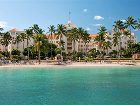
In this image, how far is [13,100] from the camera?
33125 millimetres

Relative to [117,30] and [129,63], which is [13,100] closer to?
[129,63]

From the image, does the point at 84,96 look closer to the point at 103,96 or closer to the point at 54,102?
the point at 103,96

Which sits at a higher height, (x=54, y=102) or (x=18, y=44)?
(x=18, y=44)

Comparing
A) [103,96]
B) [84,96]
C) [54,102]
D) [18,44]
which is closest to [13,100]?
[54,102]

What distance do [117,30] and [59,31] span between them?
98.6 ft

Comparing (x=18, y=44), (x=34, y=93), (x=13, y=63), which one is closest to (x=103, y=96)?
(x=34, y=93)

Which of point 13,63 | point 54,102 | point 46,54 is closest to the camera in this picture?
point 54,102

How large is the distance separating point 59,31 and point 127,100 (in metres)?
107

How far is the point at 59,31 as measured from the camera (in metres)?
138

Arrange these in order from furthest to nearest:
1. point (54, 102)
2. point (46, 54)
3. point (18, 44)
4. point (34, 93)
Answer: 1. point (18, 44)
2. point (46, 54)
3. point (34, 93)
4. point (54, 102)

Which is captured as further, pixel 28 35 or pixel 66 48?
pixel 66 48

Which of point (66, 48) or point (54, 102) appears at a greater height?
point (66, 48)

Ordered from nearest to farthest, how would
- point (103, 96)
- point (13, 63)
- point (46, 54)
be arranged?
point (103, 96) < point (13, 63) < point (46, 54)

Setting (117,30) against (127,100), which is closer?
(127,100)
